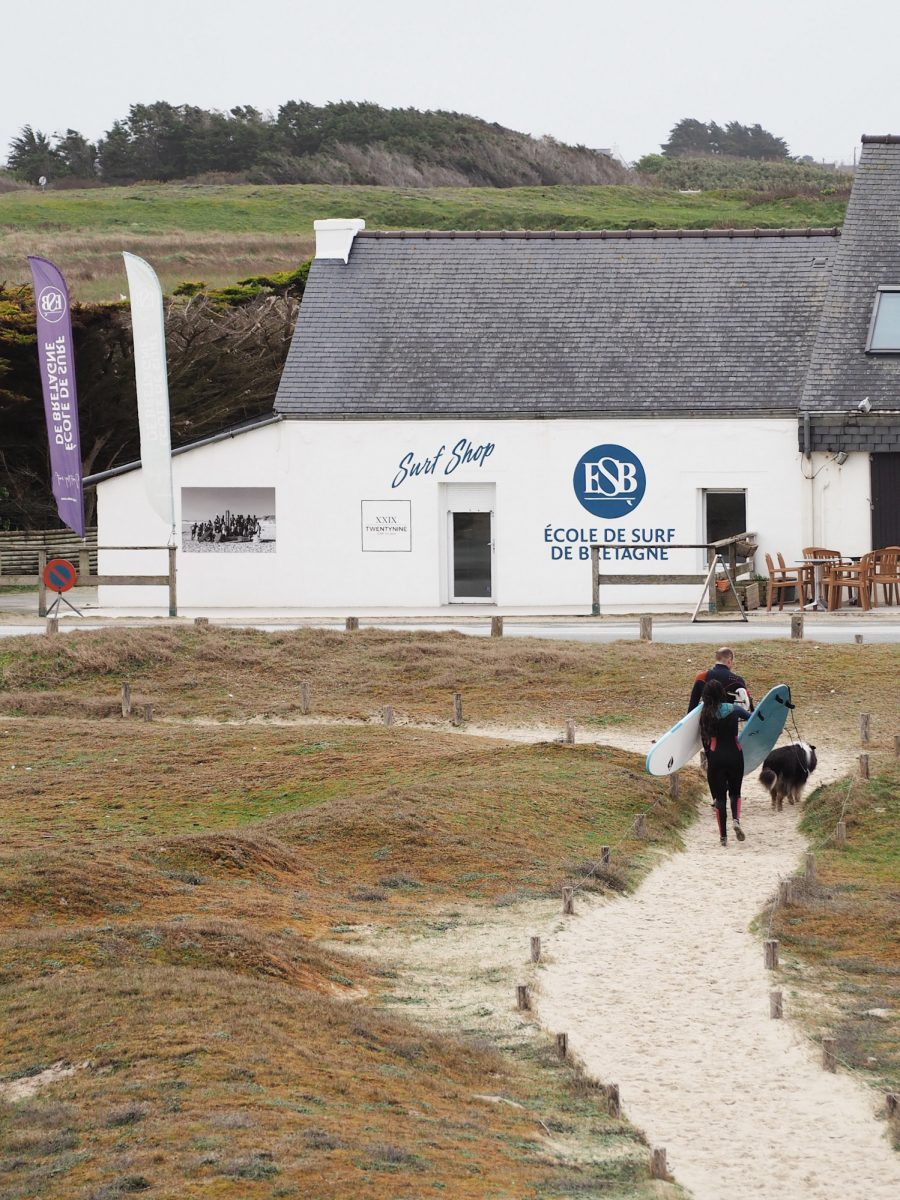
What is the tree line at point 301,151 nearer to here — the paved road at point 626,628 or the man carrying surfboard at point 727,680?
the paved road at point 626,628

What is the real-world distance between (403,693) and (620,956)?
1101 cm

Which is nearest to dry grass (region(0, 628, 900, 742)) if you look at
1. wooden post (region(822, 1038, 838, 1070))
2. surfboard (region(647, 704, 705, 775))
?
surfboard (region(647, 704, 705, 775))

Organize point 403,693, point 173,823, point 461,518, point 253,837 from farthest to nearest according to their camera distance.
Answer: point 461,518, point 403,693, point 173,823, point 253,837

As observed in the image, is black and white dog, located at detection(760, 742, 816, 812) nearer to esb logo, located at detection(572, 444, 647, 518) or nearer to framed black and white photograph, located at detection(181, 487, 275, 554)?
esb logo, located at detection(572, 444, 647, 518)

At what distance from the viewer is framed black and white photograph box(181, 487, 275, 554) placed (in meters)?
34.0

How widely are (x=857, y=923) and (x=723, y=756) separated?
3391 millimetres

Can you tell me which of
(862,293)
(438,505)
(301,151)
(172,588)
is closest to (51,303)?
(172,588)

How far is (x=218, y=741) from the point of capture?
65.3 ft

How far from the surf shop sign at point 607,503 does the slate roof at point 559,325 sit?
88 cm

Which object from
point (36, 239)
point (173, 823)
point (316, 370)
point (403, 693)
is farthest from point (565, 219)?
point (173, 823)

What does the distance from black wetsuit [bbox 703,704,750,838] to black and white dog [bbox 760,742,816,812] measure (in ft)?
4.14

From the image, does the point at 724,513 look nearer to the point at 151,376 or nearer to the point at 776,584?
the point at 776,584

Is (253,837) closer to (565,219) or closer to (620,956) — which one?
(620,956)

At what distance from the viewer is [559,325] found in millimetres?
34812
